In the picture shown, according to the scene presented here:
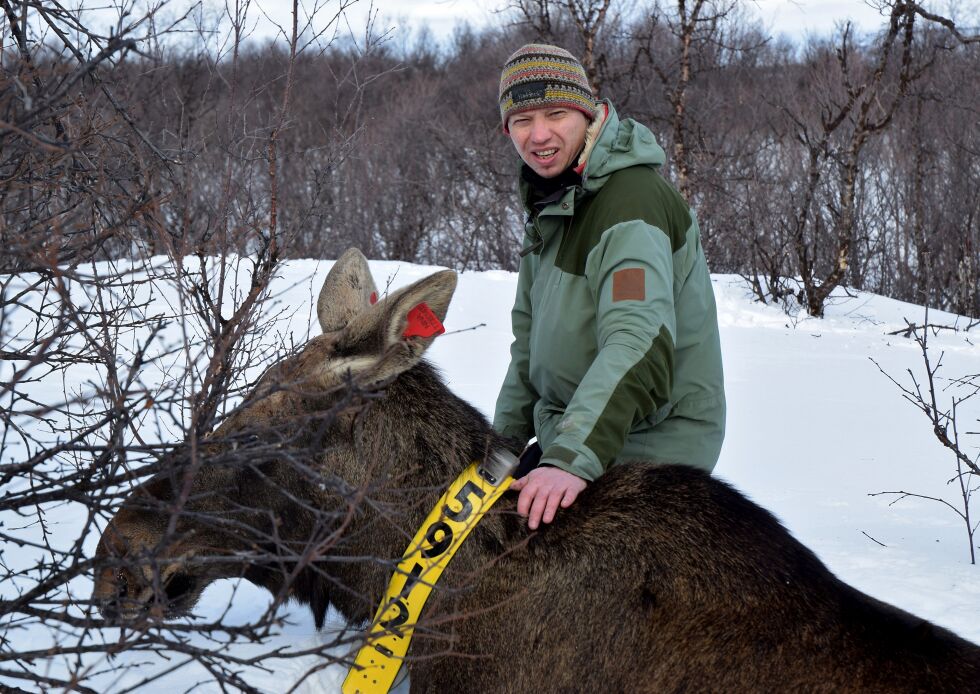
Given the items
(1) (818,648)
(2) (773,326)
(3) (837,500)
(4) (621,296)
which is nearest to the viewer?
(1) (818,648)

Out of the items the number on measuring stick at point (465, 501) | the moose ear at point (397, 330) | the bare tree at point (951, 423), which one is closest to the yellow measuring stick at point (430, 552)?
the number on measuring stick at point (465, 501)

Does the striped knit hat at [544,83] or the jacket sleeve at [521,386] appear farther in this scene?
the jacket sleeve at [521,386]

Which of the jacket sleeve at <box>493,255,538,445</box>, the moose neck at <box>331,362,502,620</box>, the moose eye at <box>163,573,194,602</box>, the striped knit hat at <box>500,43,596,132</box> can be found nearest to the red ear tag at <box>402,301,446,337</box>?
the moose neck at <box>331,362,502,620</box>

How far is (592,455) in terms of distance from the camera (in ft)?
10.0

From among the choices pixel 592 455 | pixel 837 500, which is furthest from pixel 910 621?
pixel 837 500

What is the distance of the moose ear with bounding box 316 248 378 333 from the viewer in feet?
11.0

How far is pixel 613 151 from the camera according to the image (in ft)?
12.4

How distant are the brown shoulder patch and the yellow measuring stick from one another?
0.75 metres

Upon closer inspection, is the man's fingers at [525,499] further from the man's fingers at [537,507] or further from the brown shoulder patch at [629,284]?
the brown shoulder patch at [629,284]

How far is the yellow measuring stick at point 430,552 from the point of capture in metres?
2.88

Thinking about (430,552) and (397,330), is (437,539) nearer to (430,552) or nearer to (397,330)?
(430,552)

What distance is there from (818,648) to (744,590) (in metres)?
0.26

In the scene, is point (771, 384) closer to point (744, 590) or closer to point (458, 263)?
point (744, 590)

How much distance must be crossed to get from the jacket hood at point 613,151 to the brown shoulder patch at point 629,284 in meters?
0.51
